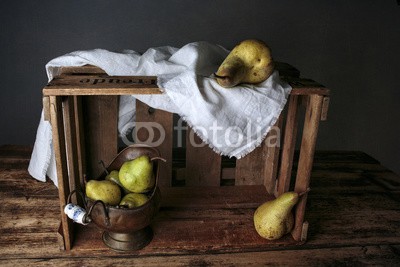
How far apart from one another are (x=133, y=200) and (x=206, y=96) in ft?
A: 1.15

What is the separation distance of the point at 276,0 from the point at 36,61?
1265 mm

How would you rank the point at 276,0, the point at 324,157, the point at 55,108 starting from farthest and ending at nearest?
the point at 276,0 < the point at 324,157 < the point at 55,108

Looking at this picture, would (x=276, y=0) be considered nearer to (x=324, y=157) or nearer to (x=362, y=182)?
(x=324, y=157)

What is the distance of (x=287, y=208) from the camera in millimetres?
1235

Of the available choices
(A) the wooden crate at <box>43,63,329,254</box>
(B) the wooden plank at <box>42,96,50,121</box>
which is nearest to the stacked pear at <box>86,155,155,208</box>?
(A) the wooden crate at <box>43,63,329,254</box>

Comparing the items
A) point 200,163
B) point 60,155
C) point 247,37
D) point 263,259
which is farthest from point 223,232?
point 247,37

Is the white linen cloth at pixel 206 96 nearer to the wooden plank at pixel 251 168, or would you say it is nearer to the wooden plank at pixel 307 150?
the wooden plank at pixel 307 150

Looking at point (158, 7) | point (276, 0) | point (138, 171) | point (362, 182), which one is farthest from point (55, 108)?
point (276, 0)

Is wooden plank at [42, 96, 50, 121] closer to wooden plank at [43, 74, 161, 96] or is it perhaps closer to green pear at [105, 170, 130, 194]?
wooden plank at [43, 74, 161, 96]

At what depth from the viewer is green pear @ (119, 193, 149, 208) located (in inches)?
44.9

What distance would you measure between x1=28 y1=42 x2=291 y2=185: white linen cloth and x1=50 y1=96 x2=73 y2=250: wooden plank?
0.24 meters

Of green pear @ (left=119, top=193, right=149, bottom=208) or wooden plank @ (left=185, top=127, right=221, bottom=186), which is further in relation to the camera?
wooden plank @ (left=185, top=127, right=221, bottom=186)

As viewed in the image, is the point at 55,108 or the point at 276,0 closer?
the point at 55,108

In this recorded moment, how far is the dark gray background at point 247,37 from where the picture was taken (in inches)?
80.3
